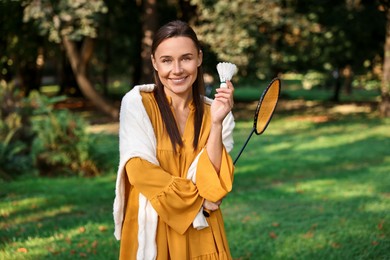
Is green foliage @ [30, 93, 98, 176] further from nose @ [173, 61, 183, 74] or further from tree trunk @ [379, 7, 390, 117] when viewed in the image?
tree trunk @ [379, 7, 390, 117]

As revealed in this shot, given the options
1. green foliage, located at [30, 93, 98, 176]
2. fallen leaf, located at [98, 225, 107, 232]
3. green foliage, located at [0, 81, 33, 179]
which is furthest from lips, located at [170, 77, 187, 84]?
green foliage, located at [30, 93, 98, 176]

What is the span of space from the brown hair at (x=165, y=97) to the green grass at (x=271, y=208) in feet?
9.32

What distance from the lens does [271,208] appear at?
698 cm

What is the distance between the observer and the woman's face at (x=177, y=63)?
2494mm

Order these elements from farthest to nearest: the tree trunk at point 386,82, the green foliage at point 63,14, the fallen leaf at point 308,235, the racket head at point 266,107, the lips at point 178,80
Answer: the tree trunk at point 386,82, the green foliage at point 63,14, the fallen leaf at point 308,235, the racket head at point 266,107, the lips at point 178,80

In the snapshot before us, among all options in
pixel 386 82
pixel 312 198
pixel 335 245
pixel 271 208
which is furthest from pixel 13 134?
pixel 386 82

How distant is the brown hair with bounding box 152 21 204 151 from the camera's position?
250cm

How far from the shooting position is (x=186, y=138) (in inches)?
102

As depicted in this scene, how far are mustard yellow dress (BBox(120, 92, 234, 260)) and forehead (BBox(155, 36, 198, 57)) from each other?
258 millimetres

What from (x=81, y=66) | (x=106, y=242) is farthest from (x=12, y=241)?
(x=81, y=66)

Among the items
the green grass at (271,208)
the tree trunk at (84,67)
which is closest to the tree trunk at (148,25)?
the tree trunk at (84,67)

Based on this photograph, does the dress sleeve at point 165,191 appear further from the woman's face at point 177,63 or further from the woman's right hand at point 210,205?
the woman's face at point 177,63

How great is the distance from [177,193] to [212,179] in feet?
0.56

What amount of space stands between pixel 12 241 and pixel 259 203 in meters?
3.28
